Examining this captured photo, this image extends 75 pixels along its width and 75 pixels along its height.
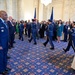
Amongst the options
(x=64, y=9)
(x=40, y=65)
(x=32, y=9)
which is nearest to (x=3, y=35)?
(x=40, y=65)

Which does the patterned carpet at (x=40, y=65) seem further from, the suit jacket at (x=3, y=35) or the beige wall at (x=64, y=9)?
the beige wall at (x=64, y=9)

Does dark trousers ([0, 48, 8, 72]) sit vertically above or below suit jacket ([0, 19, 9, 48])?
below

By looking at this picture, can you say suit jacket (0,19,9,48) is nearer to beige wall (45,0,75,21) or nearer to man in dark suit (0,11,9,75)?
man in dark suit (0,11,9,75)

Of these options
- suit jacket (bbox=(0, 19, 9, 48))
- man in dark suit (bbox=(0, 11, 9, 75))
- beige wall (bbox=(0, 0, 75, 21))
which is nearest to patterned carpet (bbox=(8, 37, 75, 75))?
man in dark suit (bbox=(0, 11, 9, 75))

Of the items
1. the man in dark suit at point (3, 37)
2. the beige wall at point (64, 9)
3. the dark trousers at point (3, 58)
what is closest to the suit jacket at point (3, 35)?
the man in dark suit at point (3, 37)

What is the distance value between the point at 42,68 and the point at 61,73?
26.3 inches

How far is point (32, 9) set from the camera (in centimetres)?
1472

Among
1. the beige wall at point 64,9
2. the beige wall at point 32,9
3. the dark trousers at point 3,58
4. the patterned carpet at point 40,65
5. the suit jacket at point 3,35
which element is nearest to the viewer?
the suit jacket at point 3,35

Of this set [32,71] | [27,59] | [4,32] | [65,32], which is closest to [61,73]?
[32,71]

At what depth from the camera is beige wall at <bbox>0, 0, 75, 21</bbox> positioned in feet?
45.2

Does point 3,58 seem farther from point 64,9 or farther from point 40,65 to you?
point 64,9

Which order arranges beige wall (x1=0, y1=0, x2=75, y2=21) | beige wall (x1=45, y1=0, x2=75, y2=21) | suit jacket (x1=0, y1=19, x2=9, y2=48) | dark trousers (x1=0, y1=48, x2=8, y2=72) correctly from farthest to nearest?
beige wall (x1=0, y1=0, x2=75, y2=21), beige wall (x1=45, y1=0, x2=75, y2=21), dark trousers (x1=0, y1=48, x2=8, y2=72), suit jacket (x1=0, y1=19, x2=9, y2=48)

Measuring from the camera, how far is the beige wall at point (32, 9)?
45.2 ft

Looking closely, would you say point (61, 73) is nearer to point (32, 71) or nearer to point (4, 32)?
point (32, 71)
